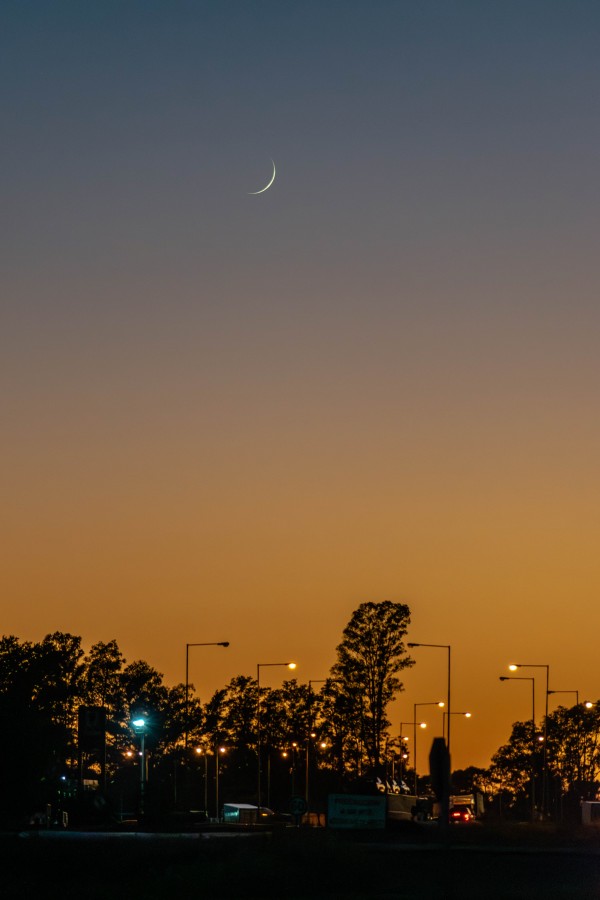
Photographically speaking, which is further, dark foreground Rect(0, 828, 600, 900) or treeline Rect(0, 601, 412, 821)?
treeline Rect(0, 601, 412, 821)

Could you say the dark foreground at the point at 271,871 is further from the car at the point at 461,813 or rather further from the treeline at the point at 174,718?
the car at the point at 461,813

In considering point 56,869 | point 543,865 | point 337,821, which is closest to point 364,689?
point 337,821

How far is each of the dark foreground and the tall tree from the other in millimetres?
75341

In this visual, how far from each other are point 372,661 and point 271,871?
9117cm

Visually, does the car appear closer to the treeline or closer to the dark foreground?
the treeline

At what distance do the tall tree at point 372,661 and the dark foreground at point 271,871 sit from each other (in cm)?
7534

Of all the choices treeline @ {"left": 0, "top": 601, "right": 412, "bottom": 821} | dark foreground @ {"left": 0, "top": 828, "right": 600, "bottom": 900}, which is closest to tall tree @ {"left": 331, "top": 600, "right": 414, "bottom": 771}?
treeline @ {"left": 0, "top": 601, "right": 412, "bottom": 821}

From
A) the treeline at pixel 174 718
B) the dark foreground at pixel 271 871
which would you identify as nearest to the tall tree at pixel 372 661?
the treeline at pixel 174 718

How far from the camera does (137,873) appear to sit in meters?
30.5

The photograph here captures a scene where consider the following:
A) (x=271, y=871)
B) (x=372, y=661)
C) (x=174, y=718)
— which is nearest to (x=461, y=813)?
(x=372, y=661)

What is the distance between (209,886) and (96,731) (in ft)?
87.3

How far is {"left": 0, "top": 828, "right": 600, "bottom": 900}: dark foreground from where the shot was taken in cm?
2541

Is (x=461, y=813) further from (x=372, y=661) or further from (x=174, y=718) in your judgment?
(x=174, y=718)

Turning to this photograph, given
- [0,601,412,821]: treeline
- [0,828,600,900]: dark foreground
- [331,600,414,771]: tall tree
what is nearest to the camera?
[0,828,600,900]: dark foreground
